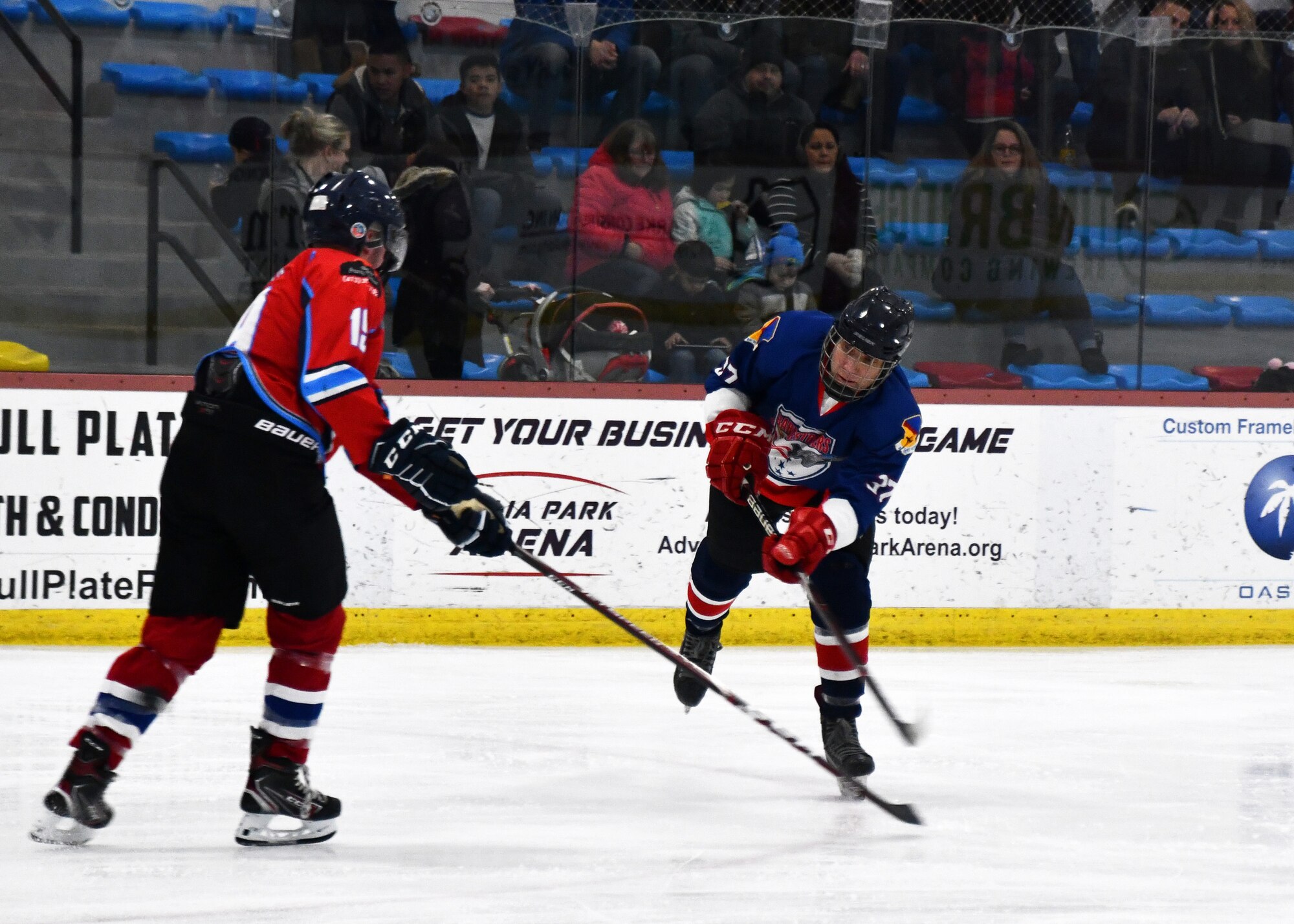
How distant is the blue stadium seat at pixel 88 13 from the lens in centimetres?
A: 469

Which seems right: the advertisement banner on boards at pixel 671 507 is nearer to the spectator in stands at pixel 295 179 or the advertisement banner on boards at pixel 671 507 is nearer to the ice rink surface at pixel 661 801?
the ice rink surface at pixel 661 801

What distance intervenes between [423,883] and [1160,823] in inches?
57.3

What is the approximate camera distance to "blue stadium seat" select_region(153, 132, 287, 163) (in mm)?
4715

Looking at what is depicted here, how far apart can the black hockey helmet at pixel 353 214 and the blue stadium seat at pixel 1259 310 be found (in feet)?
12.2

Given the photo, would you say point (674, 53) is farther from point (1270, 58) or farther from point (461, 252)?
point (1270, 58)

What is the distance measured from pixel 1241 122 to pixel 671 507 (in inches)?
103

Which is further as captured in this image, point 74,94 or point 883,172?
point 883,172

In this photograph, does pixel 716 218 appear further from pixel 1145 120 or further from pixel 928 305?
pixel 1145 120

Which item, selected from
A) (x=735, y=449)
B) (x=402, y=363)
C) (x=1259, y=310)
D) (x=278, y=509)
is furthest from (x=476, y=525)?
(x=1259, y=310)

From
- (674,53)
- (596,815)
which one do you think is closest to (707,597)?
(596,815)

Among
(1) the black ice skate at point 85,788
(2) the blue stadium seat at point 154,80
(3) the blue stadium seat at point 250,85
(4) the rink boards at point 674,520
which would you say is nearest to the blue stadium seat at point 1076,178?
(4) the rink boards at point 674,520

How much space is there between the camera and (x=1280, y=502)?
495cm

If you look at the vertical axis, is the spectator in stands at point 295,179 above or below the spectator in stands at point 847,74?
below

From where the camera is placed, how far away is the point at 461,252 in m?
4.86
